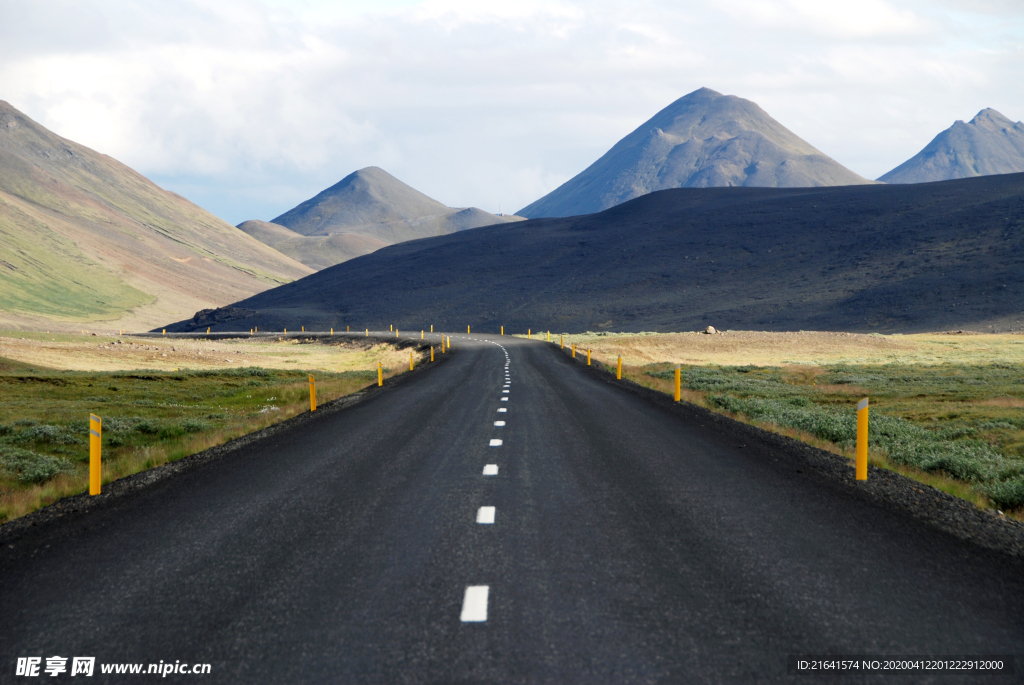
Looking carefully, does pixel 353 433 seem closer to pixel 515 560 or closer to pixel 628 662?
pixel 515 560

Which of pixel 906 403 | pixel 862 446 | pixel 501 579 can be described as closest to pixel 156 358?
pixel 906 403

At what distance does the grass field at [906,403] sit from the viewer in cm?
1179

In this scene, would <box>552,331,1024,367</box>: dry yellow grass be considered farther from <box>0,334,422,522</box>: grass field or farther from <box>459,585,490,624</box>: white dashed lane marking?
<box>459,585,490,624</box>: white dashed lane marking

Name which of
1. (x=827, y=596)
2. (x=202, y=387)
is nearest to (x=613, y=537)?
(x=827, y=596)

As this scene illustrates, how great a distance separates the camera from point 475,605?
17.7 feet

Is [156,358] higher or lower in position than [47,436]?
higher

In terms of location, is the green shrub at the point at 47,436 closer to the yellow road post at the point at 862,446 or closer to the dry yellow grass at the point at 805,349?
the yellow road post at the point at 862,446

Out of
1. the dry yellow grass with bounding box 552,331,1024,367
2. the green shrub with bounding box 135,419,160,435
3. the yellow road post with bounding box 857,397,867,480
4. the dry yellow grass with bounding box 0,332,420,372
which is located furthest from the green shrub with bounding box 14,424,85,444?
the dry yellow grass with bounding box 552,331,1024,367

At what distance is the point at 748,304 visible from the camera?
103812mm

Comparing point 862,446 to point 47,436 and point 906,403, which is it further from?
point 47,436

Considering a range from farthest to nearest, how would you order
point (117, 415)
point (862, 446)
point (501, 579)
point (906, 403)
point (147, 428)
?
point (906, 403)
point (117, 415)
point (147, 428)
point (862, 446)
point (501, 579)

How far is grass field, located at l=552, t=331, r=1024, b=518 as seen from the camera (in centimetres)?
1179

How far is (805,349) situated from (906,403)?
39.8 meters

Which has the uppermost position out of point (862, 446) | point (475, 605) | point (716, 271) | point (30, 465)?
point (716, 271)
